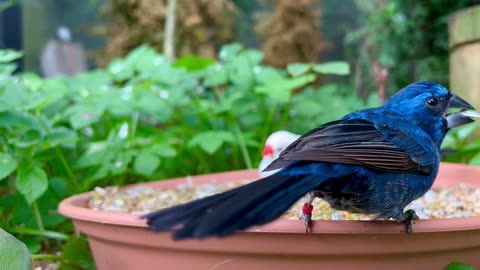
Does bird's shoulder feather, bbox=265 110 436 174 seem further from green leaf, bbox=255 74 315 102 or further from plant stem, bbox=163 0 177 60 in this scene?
plant stem, bbox=163 0 177 60

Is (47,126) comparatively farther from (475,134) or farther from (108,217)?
(475,134)

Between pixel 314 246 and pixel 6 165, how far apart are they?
2.94ft

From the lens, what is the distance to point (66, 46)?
4.32 metres

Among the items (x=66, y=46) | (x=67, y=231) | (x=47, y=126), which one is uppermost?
(x=66, y=46)

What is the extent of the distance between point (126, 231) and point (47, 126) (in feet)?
2.30

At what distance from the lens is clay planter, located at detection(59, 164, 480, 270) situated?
1.15m

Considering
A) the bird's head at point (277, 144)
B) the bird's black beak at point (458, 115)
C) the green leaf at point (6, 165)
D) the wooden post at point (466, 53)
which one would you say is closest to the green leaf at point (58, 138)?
the green leaf at point (6, 165)

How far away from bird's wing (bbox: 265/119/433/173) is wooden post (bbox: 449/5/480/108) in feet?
4.90

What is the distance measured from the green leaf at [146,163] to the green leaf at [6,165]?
40 centimetres

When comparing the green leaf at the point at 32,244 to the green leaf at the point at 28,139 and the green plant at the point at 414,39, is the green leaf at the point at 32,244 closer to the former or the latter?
the green leaf at the point at 28,139

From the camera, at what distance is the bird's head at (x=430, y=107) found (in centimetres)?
132

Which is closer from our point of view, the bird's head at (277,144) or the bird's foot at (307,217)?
the bird's foot at (307,217)

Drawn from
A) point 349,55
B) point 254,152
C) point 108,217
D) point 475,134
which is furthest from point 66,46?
point 108,217

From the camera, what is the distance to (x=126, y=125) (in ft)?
6.42
